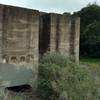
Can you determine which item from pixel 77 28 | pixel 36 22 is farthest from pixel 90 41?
pixel 36 22

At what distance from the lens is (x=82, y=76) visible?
8992 mm

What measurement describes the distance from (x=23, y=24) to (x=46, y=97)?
105 inches

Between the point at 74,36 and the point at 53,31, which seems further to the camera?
the point at 74,36

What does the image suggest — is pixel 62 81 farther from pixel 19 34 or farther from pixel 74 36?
pixel 74 36

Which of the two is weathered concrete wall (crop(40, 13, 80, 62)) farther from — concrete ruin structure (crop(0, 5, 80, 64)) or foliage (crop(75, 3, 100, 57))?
foliage (crop(75, 3, 100, 57))

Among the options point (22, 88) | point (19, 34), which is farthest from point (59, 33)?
point (22, 88)

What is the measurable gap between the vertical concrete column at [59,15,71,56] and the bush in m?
1.95

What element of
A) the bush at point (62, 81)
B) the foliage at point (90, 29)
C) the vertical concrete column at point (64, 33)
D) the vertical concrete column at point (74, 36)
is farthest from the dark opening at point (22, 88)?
the foliage at point (90, 29)

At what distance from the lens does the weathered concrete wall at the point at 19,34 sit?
8.97 m

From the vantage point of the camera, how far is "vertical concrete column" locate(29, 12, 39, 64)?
988 centimetres

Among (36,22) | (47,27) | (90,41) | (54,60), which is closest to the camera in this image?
(54,60)

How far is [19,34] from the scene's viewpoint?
9.42 meters

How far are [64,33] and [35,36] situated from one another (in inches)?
71.6

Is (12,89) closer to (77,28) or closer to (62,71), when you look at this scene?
(62,71)
